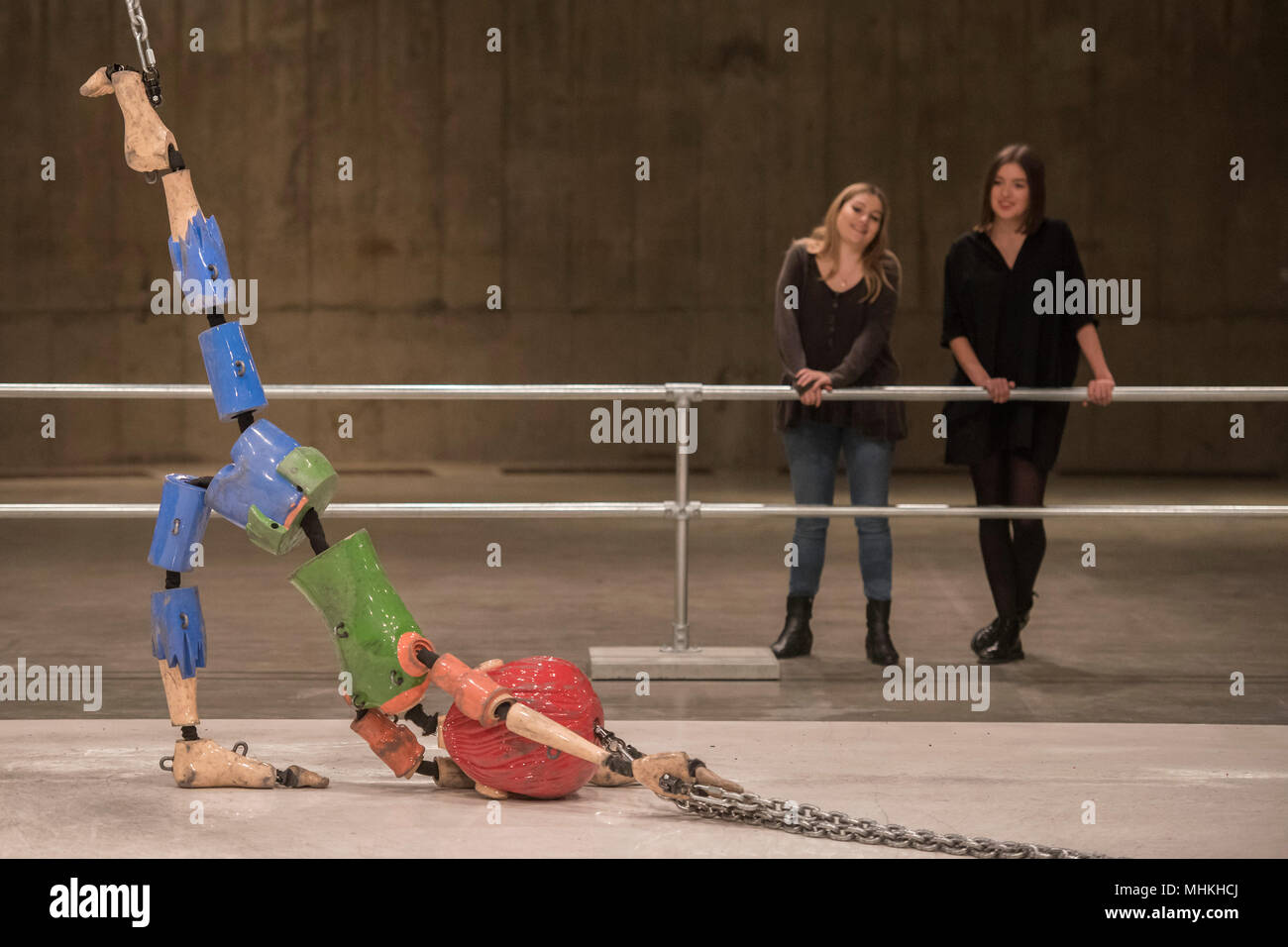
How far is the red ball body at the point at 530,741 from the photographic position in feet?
8.84

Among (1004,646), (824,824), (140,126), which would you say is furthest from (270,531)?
(1004,646)

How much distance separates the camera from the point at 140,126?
2752 millimetres

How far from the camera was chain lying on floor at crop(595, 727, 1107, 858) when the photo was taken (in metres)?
2.40

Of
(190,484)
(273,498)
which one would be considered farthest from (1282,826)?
(190,484)

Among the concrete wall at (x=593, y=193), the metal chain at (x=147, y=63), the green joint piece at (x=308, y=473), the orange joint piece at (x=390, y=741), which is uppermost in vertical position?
the concrete wall at (x=593, y=193)

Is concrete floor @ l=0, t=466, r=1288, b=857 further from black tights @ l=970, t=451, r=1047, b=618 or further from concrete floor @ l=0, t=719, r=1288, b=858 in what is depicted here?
black tights @ l=970, t=451, r=1047, b=618

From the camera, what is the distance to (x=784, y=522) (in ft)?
27.9

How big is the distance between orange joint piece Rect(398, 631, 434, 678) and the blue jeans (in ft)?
6.36

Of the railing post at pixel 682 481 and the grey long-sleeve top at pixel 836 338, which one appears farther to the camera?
the grey long-sleeve top at pixel 836 338

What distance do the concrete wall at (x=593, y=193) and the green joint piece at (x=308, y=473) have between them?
860cm

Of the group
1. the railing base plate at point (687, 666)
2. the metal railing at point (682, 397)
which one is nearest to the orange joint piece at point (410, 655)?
the metal railing at point (682, 397)

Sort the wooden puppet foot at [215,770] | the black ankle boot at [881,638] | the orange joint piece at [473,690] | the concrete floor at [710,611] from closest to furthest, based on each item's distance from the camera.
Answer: the orange joint piece at [473,690] → the wooden puppet foot at [215,770] → the concrete floor at [710,611] → the black ankle boot at [881,638]

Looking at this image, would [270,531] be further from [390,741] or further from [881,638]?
[881,638]

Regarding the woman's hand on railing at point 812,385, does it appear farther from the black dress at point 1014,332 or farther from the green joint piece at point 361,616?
the green joint piece at point 361,616
